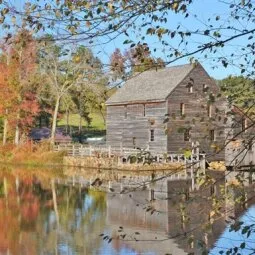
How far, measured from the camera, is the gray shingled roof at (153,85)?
4481 centimetres

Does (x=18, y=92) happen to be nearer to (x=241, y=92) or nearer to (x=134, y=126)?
(x=134, y=126)

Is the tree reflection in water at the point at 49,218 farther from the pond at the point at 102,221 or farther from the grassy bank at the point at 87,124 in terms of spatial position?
the grassy bank at the point at 87,124

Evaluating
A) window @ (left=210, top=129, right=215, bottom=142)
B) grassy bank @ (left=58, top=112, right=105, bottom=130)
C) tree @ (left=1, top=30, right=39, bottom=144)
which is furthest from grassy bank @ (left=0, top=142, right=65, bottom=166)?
window @ (left=210, top=129, right=215, bottom=142)

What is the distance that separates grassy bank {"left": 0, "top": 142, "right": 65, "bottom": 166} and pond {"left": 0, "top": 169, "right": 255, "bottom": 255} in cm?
1490

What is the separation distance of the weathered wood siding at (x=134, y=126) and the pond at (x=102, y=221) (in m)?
12.5

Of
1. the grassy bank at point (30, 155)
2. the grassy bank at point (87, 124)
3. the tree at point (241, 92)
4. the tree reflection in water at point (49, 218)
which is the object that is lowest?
the tree reflection in water at point (49, 218)

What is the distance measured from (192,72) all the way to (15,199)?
23.3m

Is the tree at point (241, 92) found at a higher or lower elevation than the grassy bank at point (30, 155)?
higher

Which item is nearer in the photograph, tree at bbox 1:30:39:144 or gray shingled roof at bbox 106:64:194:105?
gray shingled roof at bbox 106:64:194:105

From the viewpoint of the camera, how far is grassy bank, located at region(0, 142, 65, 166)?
155 feet

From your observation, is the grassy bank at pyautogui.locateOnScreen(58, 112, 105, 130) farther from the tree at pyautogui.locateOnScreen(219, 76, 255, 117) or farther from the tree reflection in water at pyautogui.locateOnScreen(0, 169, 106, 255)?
the tree at pyautogui.locateOnScreen(219, 76, 255, 117)

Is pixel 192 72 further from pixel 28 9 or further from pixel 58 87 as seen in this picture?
pixel 28 9

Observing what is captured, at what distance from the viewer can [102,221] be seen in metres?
19.9

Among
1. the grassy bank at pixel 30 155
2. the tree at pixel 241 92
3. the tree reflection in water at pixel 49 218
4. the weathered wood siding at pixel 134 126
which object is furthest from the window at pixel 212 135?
the grassy bank at pixel 30 155
